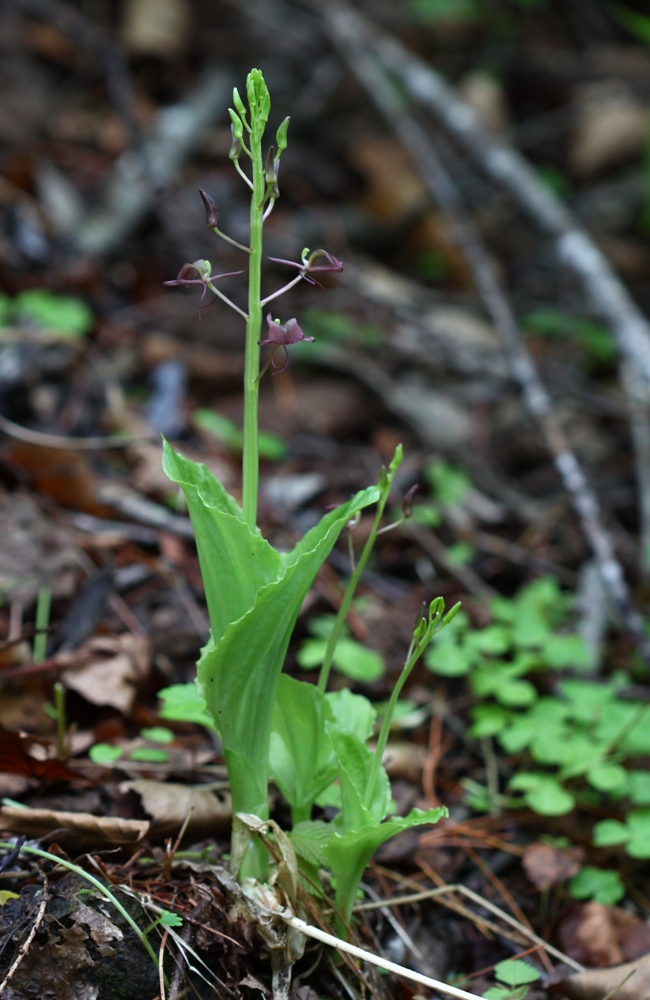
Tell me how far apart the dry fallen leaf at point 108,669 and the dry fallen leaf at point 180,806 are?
0.88 ft

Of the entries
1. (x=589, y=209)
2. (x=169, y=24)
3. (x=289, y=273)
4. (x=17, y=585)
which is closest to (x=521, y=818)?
(x=17, y=585)

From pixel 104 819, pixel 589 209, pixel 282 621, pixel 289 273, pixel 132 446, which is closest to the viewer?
pixel 282 621

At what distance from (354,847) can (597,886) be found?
920 mm

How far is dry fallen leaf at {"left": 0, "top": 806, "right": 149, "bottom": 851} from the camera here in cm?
151

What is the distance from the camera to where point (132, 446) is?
317 centimetres

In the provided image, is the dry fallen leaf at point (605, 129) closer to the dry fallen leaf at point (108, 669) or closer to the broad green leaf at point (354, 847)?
the dry fallen leaf at point (108, 669)

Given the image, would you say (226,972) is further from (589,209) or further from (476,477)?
(589,209)

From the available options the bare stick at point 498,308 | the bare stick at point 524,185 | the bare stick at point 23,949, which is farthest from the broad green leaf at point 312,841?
the bare stick at point 524,185

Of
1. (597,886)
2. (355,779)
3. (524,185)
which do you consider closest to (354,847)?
(355,779)

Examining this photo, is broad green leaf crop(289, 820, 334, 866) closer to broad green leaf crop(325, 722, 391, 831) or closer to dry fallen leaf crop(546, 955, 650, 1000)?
broad green leaf crop(325, 722, 391, 831)

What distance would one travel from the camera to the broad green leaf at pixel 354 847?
1.26 m

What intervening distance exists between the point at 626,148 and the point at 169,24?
10.7 ft

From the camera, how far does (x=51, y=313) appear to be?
350 cm

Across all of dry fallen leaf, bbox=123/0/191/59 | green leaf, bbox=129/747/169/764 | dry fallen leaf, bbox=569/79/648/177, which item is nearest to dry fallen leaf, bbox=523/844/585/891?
green leaf, bbox=129/747/169/764
